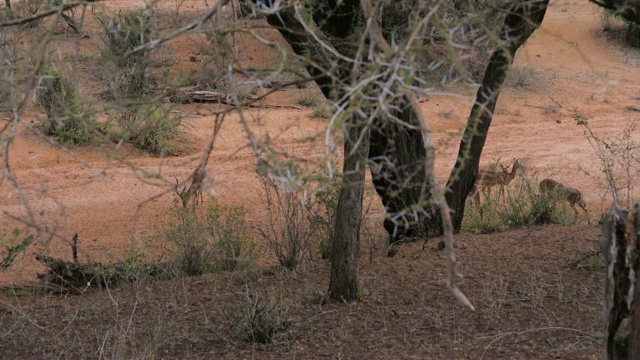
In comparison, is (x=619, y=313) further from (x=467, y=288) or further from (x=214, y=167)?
(x=214, y=167)

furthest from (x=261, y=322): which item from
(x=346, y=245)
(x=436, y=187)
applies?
(x=436, y=187)

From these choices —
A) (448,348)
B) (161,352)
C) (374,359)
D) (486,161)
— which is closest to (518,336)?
(448,348)

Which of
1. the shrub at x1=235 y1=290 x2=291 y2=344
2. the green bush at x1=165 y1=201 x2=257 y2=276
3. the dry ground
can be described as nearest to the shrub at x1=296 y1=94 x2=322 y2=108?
the dry ground

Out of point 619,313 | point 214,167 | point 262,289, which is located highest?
point 619,313

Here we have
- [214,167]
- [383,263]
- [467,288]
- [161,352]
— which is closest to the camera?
[161,352]

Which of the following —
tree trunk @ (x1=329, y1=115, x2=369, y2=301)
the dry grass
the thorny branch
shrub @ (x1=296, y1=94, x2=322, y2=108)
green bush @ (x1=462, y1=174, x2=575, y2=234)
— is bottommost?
shrub @ (x1=296, y1=94, x2=322, y2=108)

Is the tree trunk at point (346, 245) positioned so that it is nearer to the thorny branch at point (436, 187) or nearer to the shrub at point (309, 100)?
the thorny branch at point (436, 187)

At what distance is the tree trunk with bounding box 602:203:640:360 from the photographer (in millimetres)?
3627

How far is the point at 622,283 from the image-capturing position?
3658 millimetres

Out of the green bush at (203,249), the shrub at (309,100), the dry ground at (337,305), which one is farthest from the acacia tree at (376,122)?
the shrub at (309,100)

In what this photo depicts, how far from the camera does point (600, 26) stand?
23.3 metres

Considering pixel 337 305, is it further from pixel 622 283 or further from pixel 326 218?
pixel 622 283

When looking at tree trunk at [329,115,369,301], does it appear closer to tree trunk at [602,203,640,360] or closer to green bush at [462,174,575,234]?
tree trunk at [602,203,640,360]

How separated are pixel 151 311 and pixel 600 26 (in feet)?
65.4
